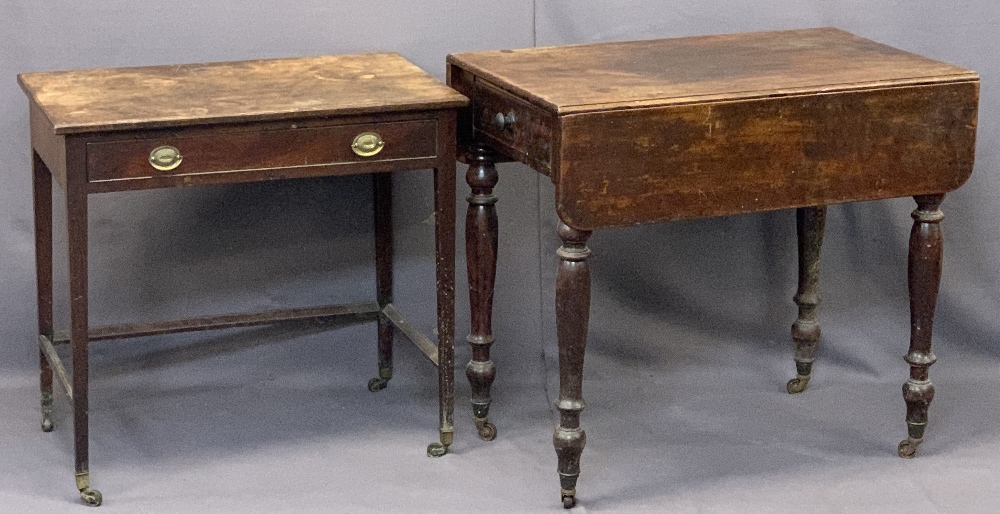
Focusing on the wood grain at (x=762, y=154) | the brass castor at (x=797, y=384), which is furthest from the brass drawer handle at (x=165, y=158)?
the brass castor at (x=797, y=384)

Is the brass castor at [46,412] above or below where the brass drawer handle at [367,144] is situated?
below

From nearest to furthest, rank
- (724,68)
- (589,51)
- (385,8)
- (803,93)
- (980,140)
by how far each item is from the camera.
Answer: (803,93), (724,68), (589,51), (385,8), (980,140)

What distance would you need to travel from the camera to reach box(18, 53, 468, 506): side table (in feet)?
8.77

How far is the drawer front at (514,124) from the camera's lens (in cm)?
267

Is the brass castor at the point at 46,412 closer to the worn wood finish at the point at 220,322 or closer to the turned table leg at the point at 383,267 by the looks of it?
the worn wood finish at the point at 220,322

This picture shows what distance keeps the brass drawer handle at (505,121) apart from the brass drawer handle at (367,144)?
0.23 meters

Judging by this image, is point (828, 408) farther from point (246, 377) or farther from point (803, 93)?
point (246, 377)

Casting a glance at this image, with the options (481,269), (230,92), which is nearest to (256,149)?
(230,92)

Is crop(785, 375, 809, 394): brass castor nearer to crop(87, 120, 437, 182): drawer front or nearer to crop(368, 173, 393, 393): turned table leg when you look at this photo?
crop(368, 173, 393, 393): turned table leg

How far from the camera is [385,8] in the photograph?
132 inches

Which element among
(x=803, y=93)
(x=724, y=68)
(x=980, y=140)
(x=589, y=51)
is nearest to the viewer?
(x=803, y=93)

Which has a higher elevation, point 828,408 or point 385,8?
point 385,8

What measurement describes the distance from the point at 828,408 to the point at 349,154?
1.37 meters

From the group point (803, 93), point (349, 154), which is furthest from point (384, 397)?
point (803, 93)
